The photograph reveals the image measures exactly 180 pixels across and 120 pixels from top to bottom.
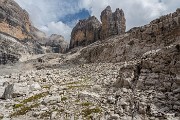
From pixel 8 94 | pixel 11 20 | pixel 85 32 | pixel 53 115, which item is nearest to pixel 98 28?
pixel 85 32

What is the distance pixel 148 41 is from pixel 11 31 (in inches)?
4729

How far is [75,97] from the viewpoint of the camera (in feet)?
76.4

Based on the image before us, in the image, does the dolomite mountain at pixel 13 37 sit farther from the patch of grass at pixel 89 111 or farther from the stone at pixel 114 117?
the stone at pixel 114 117

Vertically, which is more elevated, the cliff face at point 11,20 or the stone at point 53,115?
the cliff face at point 11,20

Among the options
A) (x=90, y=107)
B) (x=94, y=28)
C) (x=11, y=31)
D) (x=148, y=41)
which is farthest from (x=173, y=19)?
(x=11, y=31)

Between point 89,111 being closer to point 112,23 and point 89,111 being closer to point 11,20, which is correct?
point 112,23

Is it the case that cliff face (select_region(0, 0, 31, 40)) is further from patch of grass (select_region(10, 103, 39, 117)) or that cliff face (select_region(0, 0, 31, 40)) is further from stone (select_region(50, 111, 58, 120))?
stone (select_region(50, 111, 58, 120))

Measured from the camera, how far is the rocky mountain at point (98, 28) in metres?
131

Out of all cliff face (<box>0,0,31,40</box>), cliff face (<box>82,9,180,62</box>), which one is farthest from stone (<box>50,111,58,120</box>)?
cliff face (<box>0,0,31,40</box>)

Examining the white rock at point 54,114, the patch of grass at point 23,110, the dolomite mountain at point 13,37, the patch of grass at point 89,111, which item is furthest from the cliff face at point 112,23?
the white rock at point 54,114

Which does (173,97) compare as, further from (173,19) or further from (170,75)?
(173,19)

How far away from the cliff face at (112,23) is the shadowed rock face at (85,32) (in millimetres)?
10510

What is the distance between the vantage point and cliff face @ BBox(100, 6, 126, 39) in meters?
130

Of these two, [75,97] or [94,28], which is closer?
[75,97]
